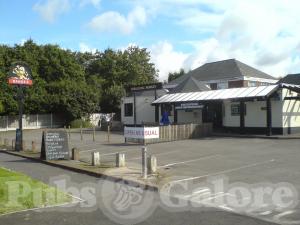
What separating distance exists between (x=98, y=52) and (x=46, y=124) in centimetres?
2230

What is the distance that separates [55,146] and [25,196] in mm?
8504

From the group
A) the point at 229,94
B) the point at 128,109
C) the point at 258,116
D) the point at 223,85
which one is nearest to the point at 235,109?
the point at 229,94

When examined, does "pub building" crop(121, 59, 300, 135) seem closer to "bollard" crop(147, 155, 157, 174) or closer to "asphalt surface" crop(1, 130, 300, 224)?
"asphalt surface" crop(1, 130, 300, 224)

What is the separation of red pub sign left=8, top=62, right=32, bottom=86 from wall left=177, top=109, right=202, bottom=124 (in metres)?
15.1

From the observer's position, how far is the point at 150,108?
4191 centimetres

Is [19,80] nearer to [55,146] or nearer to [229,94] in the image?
[55,146]

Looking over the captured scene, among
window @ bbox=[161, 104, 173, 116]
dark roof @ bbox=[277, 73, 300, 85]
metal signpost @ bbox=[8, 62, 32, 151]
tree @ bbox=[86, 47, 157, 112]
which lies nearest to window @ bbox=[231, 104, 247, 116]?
window @ bbox=[161, 104, 173, 116]

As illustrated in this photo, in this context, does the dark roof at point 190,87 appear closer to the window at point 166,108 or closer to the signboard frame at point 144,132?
the window at point 166,108

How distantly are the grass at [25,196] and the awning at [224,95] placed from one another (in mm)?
19719

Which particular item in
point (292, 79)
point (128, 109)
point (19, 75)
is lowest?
point (128, 109)

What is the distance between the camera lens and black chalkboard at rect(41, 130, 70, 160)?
18750 mm

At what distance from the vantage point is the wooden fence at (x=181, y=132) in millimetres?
26266

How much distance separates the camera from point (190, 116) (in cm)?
3797

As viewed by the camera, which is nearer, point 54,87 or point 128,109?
point 128,109
